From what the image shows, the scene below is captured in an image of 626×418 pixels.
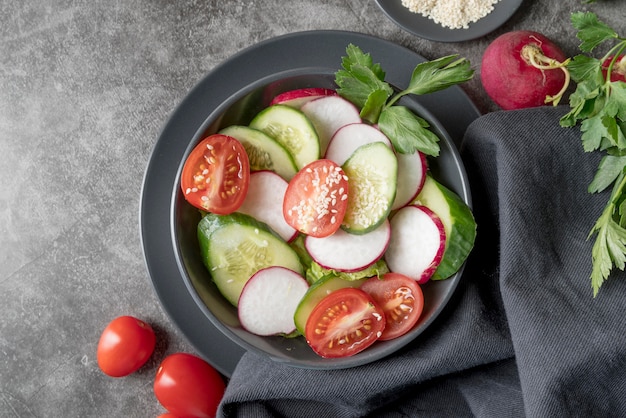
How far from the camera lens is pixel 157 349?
A: 1.85m

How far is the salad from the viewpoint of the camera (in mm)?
1500

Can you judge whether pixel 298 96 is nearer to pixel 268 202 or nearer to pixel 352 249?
pixel 268 202

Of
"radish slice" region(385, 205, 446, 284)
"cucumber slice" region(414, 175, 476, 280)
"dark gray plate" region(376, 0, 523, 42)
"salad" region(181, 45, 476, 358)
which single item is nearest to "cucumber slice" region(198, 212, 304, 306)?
"salad" region(181, 45, 476, 358)

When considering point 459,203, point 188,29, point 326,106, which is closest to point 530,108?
point 459,203

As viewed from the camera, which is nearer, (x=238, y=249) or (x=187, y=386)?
(x=238, y=249)

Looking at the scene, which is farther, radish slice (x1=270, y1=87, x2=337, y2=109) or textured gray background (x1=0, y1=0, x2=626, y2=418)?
textured gray background (x1=0, y1=0, x2=626, y2=418)

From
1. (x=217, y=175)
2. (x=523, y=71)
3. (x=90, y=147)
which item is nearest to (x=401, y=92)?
(x=523, y=71)

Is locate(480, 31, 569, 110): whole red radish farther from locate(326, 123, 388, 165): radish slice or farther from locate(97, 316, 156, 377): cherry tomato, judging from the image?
locate(97, 316, 156, 377): cherry tomato

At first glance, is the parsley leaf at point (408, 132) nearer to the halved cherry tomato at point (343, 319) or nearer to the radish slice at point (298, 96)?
the radish slice at point (298, 96)

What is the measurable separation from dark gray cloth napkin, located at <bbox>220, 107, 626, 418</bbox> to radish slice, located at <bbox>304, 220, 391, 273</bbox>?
24cm

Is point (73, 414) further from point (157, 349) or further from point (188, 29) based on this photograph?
point (188, 29)

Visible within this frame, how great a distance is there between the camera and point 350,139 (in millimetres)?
1561

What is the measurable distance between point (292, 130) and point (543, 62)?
61 centimetres

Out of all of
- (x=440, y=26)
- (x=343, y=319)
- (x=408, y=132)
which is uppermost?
(x=440, y=26)
